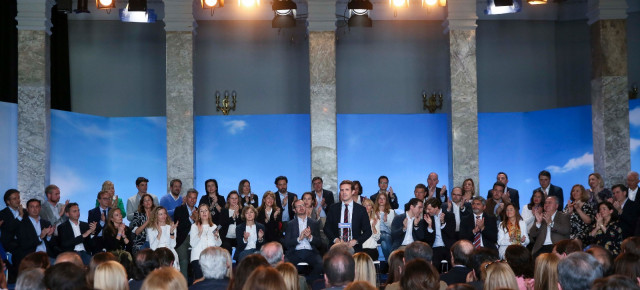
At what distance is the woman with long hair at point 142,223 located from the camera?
938 centimetres

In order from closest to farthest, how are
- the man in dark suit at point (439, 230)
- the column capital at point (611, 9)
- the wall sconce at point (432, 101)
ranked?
the man in dark suit at point (439, 230), the column capital at point (611, 9), the wall sconce at point (432, 101)

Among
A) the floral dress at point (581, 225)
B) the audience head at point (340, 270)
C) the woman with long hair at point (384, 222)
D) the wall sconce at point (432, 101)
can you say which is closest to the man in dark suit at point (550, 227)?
the floral dress at point (581, 225)

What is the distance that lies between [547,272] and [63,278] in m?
2.84

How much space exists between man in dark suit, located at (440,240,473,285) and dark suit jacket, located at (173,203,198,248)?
4.47 metres

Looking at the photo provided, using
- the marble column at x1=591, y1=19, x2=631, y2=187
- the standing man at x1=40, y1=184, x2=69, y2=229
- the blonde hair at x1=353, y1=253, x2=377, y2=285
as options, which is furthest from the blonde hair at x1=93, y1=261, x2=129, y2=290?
the marble column at x1=591, y1=19, x2=631, y2=187

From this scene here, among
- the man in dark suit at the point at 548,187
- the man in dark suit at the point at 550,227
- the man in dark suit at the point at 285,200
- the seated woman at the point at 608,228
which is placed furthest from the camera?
the man in dark suit at the point at 548,187

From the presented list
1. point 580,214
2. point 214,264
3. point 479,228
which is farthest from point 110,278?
point 580,214

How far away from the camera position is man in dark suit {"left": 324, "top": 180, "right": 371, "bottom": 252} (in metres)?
9.05

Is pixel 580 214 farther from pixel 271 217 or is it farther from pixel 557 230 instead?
pixel 271 217

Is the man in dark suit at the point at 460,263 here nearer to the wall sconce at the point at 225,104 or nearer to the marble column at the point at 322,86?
the marble column at the point at 322,86

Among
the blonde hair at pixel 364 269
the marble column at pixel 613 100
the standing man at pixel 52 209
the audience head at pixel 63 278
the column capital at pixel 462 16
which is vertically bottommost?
the blonde hair at pixel 364 269

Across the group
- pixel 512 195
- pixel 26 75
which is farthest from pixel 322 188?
pixel 26 75

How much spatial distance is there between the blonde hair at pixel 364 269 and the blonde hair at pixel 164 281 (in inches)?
63.2

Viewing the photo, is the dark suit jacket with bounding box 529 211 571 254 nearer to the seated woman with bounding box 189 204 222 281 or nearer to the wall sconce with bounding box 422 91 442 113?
the seated woman with bounding box 189 204 222 281
